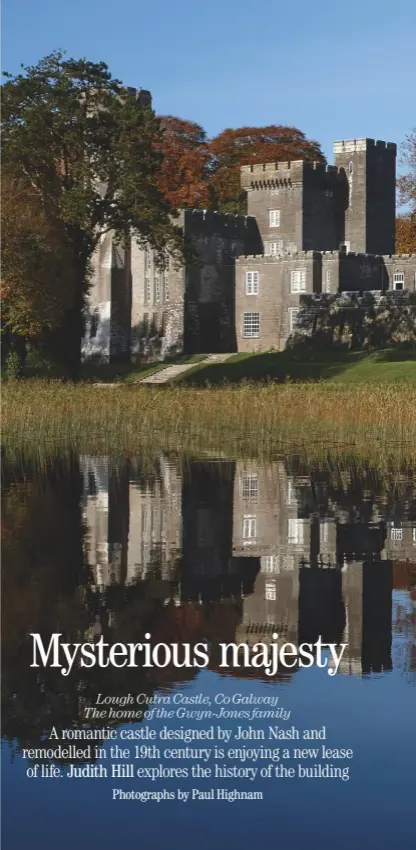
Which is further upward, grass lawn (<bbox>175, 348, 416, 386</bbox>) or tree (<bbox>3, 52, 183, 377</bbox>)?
tree (<bbox>3, 52, 183, 377</bbox>)

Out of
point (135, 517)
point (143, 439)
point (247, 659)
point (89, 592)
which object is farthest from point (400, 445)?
Answer: point (247, 659)

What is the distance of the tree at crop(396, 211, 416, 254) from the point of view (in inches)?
3615

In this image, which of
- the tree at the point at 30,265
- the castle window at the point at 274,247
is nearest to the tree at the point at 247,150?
the castle window at the point at 274,247

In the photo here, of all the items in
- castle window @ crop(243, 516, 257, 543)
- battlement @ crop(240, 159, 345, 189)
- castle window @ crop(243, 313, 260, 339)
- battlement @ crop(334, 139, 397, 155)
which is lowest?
castle window @ crop(243, 516, 257, 543)

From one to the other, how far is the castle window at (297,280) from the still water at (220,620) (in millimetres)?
53236

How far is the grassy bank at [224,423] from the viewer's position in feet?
90.3

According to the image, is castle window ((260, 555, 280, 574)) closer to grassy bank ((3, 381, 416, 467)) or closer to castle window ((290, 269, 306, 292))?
grassy bank ((3, 381, 416, 467))

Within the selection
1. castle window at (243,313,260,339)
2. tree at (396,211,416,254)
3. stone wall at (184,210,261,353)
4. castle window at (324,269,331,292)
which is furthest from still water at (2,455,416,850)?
tree at (396,211,416,254)

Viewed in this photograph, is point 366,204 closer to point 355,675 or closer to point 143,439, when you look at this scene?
point 143,439

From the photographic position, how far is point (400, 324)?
6688 cm

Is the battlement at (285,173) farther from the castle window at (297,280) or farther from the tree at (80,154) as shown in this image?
the tree at (80,154)

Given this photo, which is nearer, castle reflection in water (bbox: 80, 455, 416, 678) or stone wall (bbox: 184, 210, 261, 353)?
castle reflection in water (bbox: 80, 455, 416, 678)

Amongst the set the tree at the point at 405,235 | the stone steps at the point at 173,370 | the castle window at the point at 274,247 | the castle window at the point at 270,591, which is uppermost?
the tree at the point at 405,235

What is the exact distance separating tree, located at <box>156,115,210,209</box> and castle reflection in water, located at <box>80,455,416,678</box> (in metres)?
71.2
